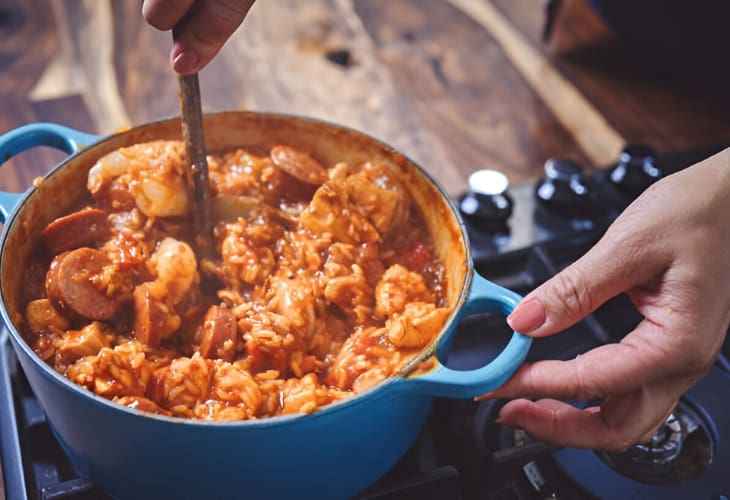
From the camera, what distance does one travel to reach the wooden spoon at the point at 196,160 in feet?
3.88

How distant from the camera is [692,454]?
1.33 meters

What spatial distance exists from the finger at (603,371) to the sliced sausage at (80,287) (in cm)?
63

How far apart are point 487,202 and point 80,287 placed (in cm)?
90

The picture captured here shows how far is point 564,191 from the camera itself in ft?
5.73

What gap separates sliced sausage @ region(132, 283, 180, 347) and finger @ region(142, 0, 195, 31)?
1.40 feet

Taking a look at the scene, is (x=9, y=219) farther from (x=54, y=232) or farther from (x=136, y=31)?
(x=136, y=31)

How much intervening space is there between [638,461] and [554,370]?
12.1 inches

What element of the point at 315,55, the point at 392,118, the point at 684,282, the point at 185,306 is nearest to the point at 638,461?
the point at 684,282

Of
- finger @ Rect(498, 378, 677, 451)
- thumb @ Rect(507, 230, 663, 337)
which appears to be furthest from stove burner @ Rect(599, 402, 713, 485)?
thumb @ Rect(507, 230, 663, 337)

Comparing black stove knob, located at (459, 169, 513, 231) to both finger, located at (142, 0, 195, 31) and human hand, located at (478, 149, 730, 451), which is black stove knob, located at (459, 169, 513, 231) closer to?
human hand, located at (478, 149, 730, 451)

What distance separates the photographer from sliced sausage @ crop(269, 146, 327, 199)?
4.60 ft

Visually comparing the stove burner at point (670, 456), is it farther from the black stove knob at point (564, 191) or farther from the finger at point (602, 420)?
the black stove knob at point (564, 191)

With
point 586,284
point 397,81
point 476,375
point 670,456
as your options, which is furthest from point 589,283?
point 397,81

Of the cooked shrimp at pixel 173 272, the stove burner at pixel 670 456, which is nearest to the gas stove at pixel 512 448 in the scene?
the stove burner at pixel 670 456
